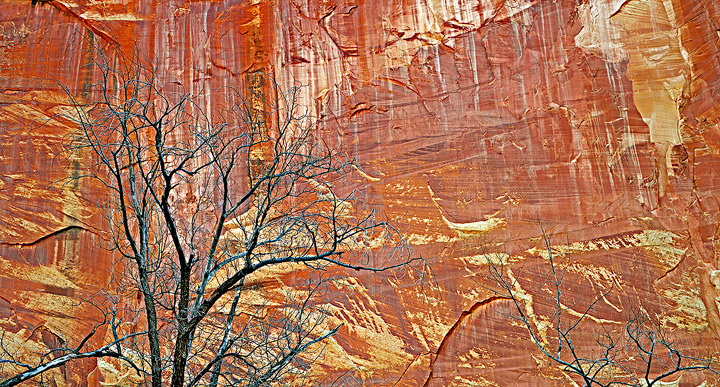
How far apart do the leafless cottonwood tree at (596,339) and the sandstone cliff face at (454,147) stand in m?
0.12

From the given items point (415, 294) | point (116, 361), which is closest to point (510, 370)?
point (415, 294)

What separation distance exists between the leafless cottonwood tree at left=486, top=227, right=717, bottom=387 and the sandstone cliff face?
0.41 feet

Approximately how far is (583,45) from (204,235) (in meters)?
5.46

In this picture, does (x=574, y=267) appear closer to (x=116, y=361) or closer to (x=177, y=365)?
(x=177, y=365)

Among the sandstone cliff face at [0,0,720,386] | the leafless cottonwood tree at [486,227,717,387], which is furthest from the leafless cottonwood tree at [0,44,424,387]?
Result: the leafless cottonwood tree at [486,227,717,387]

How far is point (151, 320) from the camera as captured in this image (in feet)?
15.1

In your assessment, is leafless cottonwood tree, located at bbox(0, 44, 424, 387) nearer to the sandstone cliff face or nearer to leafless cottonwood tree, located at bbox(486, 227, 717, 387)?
the sandstone cliff face

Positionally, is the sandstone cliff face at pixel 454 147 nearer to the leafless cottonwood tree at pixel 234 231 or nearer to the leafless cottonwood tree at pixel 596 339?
the leafless cottonwood tree at pixel 596 339

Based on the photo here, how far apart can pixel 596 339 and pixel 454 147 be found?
2854 millimetres

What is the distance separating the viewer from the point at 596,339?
271 inches

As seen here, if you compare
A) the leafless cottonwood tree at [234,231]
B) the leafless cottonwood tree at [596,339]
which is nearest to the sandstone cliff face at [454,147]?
the leafless cottonwood tree at [596,339]

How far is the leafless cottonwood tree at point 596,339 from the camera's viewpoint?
674cm

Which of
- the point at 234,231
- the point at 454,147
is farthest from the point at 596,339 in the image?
A: the point at 234,231

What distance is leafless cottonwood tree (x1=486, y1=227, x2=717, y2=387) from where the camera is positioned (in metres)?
6.74
